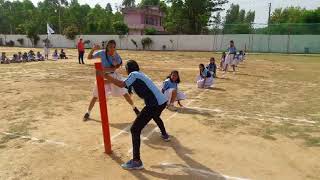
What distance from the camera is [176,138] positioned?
713cm

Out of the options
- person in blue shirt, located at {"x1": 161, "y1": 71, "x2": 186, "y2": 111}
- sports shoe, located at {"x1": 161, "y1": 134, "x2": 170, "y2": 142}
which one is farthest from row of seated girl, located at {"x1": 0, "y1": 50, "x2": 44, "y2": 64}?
sports shoe, located at {"x1": 161, "y1": 134, "x2": 170, "y2": 142}

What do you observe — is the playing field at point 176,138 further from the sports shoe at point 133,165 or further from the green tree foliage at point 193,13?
the green tree foliage at point 193,13

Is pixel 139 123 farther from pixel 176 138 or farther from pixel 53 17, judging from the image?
pixel 53 17

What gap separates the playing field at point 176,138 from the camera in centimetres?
554

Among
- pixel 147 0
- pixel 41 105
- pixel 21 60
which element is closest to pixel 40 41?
pixel 21 60

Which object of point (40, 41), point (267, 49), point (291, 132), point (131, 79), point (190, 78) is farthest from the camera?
point (40, 41)

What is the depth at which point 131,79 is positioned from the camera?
544cm

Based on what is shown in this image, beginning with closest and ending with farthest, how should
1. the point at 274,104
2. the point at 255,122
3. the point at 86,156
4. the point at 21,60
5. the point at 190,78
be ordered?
the point at 86,156 → the point at 255,122 → the point at 274,104 → the point at 190,78 → the point at 21,60

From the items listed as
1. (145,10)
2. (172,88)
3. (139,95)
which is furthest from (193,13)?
(139,95)

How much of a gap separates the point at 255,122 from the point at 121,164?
3.92 metres

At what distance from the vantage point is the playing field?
554 cm

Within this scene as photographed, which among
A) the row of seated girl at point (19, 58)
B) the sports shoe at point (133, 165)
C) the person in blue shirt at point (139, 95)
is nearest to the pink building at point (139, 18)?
the row of seated girl at point (19, 58)

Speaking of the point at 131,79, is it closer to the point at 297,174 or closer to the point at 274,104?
the point at 297,174

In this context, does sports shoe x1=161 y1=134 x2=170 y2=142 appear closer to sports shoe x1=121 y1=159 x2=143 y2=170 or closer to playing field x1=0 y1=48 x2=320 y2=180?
playing field x1=0 y1=48 x2=320 y2=180
